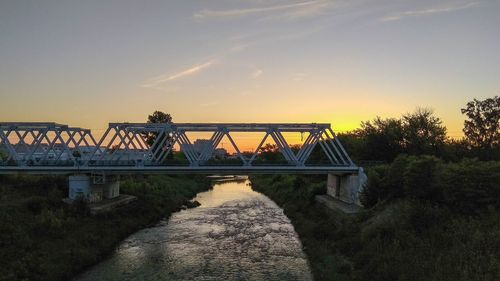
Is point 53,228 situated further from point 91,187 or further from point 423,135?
point 423,135

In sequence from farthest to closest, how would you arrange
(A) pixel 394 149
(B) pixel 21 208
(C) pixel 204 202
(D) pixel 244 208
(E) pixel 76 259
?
(C) pixel 204 202
(D) pixel 244 208
(A) pixel 394 149
(B) pixel 21 208
(E) pixel 76 259

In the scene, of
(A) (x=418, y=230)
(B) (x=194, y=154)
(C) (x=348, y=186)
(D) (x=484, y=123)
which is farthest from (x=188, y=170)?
(D) (x=484, y=123)

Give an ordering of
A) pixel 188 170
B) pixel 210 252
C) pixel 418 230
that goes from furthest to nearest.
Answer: pixel 188 170 < pixel 210 252 < pixel 418 230

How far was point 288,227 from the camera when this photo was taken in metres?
43.4

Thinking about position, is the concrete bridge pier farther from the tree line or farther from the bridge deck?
the tree line

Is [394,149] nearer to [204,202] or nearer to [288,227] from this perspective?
[288,227]

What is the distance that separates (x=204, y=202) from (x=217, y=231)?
26695mm

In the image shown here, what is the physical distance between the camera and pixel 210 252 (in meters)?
31.7

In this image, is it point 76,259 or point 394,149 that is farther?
point 394,149

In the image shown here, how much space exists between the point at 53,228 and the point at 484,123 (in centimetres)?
6737

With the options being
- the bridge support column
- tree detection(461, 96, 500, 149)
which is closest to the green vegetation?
the bridge support column

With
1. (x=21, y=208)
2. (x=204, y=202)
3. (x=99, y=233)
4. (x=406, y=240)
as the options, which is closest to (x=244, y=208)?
(x=204, y=202)

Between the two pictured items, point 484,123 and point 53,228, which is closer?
point 53,228

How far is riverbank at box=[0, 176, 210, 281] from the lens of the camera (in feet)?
81.1
